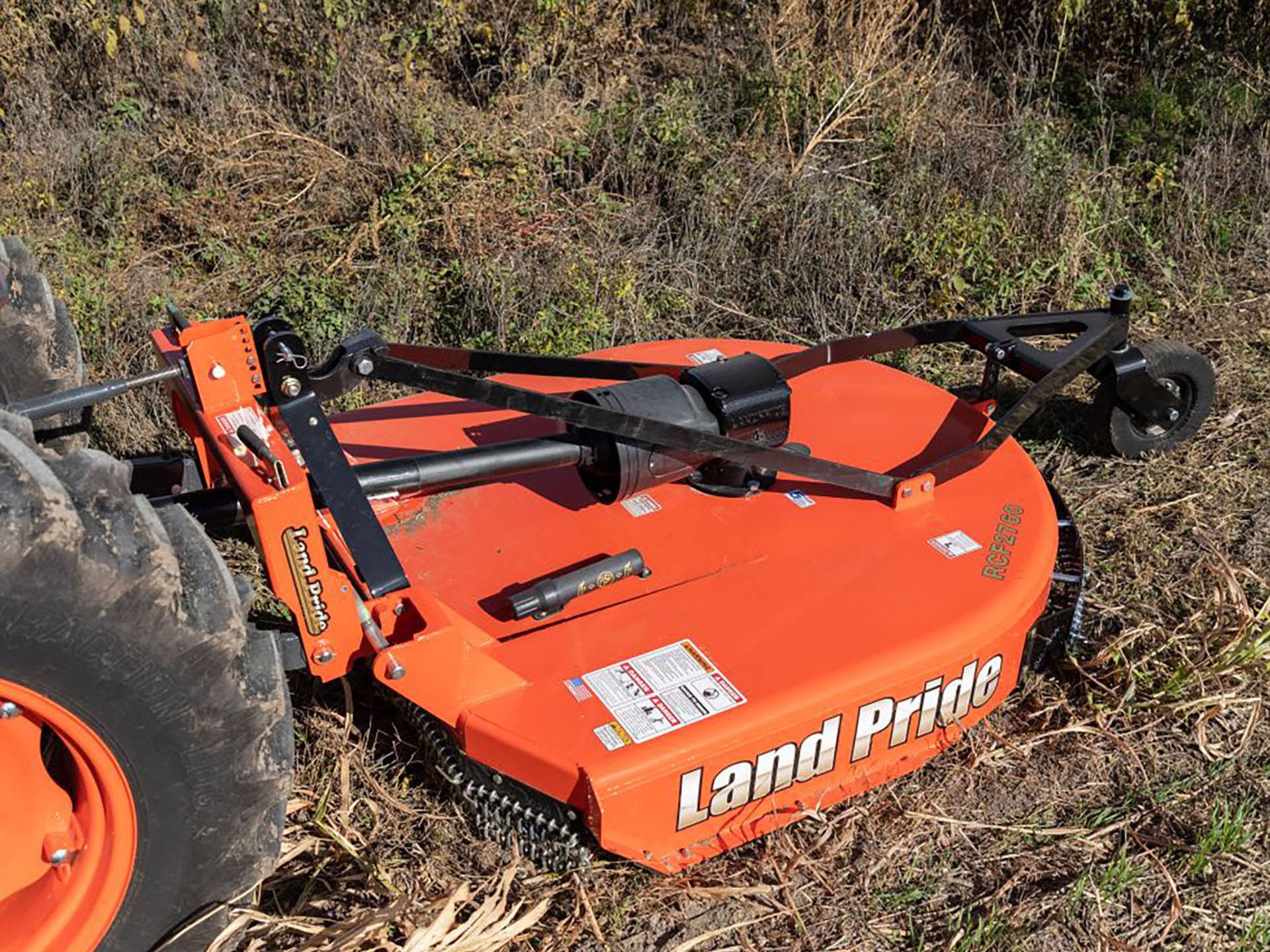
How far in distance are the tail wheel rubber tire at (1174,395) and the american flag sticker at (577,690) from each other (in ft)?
6.66

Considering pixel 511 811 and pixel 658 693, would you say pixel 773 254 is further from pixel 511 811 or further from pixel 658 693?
pixel 511 811

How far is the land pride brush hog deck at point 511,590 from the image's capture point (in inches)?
70.6

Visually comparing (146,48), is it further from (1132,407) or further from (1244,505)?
(1244,505)

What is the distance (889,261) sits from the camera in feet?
15.3

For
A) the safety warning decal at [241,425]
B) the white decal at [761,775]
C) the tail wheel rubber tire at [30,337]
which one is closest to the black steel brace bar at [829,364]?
the safety warning decal at [241,425]

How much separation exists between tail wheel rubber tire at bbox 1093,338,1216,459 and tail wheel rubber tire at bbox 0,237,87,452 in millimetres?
2778

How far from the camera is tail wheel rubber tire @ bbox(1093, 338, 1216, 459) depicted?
357 cm

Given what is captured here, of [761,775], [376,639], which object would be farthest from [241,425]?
[761,775]

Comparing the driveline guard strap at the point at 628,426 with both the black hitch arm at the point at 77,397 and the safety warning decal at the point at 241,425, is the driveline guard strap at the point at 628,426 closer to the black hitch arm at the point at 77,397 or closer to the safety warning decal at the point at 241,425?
the safety warning decal at the point at 241,425

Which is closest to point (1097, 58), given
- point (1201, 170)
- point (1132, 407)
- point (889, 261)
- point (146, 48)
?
point (1201, 170)

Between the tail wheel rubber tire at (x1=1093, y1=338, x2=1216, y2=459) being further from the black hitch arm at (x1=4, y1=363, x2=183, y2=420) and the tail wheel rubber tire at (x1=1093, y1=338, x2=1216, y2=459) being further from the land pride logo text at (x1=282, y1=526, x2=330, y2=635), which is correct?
the black hitch arm at (x1=4, y1=363, x2=183, y2=420)

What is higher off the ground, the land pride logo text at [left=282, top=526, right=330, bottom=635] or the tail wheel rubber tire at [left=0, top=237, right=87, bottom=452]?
the tail wheel rubber tire at [left=0, top=237, right=87, bottom=452]

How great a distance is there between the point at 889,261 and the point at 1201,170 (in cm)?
149

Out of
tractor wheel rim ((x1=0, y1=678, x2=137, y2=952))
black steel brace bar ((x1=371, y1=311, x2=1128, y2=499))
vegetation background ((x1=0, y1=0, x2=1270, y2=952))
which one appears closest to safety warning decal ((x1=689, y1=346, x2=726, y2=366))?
black steel brace bar ((x1=371, y1=311, x2=1128, y2=499))
